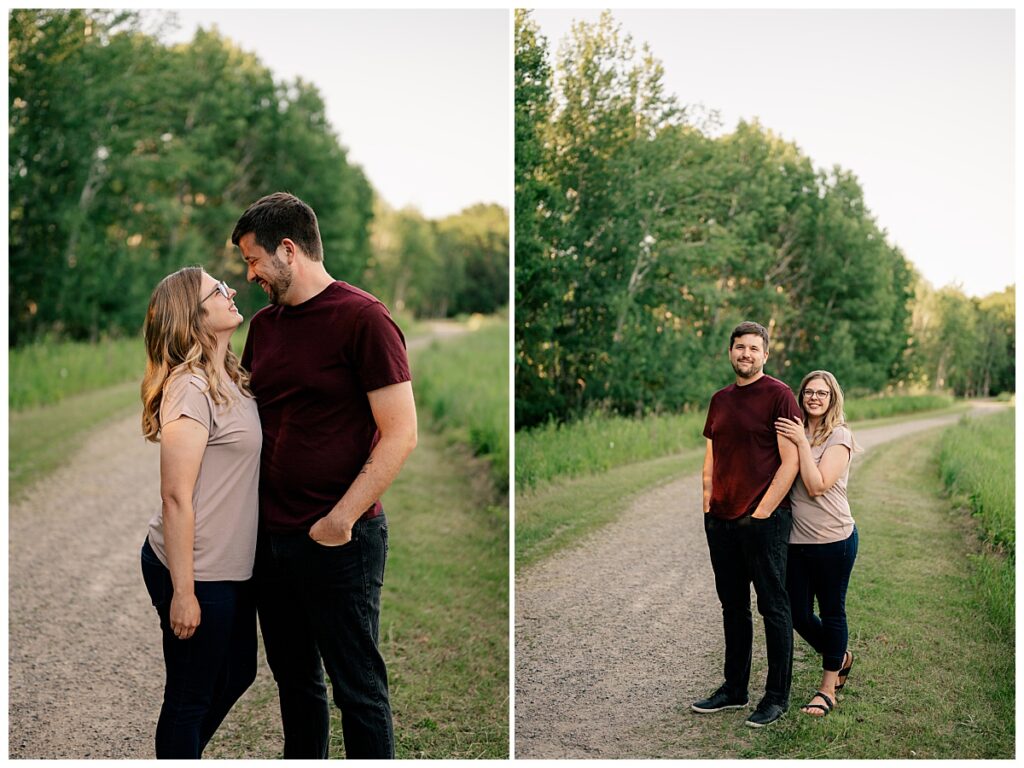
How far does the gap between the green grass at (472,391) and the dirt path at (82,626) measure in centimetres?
291

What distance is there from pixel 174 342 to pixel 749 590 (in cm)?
233

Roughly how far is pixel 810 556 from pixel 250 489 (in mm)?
2175

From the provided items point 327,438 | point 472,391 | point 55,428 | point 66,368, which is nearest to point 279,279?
point 327,438

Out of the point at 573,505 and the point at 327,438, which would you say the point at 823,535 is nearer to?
the point at 573,505

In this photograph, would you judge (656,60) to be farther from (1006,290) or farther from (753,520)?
(753,520)

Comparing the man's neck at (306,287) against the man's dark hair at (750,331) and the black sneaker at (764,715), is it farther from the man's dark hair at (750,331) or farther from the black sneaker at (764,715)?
the black sneaker at (764,715)

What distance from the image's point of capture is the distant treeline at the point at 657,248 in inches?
164

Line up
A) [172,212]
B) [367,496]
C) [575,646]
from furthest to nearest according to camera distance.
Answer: [172,212] < [575,646] < [367,496]

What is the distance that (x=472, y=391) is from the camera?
11258 millimetres

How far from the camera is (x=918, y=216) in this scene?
4.14m

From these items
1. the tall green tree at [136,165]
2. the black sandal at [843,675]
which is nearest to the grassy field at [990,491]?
the black sandal at [843,675]

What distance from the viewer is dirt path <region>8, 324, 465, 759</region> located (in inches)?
146

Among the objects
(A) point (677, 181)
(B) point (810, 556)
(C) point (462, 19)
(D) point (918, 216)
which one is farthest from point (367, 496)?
(C) point (462, 19)

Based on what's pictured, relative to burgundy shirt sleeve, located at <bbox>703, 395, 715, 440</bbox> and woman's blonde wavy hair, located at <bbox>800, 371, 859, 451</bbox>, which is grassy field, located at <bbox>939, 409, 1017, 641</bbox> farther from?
burgundy shirt sleeve, located at <bbox>703, 395, 715, 440</bbox>
